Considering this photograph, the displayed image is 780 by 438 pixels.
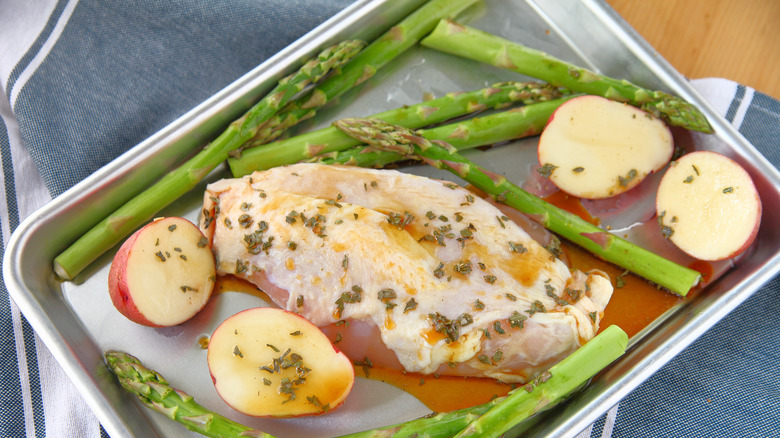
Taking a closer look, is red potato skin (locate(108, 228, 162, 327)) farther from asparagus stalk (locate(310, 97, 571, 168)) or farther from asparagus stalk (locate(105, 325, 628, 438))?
asparagus stalk (locate(310, 97, 571, 168))

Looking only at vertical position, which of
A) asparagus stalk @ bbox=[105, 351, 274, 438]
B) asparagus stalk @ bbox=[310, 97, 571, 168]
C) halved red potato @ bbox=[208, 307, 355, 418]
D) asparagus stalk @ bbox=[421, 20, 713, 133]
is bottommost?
asparagus stalk @ bbox=[105, 351, 274, 438]

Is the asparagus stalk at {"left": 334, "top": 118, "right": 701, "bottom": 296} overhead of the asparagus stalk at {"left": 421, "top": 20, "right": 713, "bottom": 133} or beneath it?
beneath

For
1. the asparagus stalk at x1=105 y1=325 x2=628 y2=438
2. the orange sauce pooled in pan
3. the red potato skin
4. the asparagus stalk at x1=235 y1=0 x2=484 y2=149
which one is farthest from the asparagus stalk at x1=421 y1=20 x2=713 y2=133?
the red potato skin

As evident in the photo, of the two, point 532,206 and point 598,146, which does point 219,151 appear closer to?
point 532,206

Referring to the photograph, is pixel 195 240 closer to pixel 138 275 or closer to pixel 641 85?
pixel 138 275

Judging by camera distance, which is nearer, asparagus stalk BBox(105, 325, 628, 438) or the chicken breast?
asparagus stalk BBox(105, 325, 628, 438)

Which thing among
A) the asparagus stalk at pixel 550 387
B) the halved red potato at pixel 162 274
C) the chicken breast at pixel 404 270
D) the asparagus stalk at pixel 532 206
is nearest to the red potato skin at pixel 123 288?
the halved red potato at pixel 162 274

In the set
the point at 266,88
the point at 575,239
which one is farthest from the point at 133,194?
the point at 575,239

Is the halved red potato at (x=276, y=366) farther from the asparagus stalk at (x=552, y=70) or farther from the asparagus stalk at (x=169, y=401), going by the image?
the asparagus stalk at (x=552, y=70)
